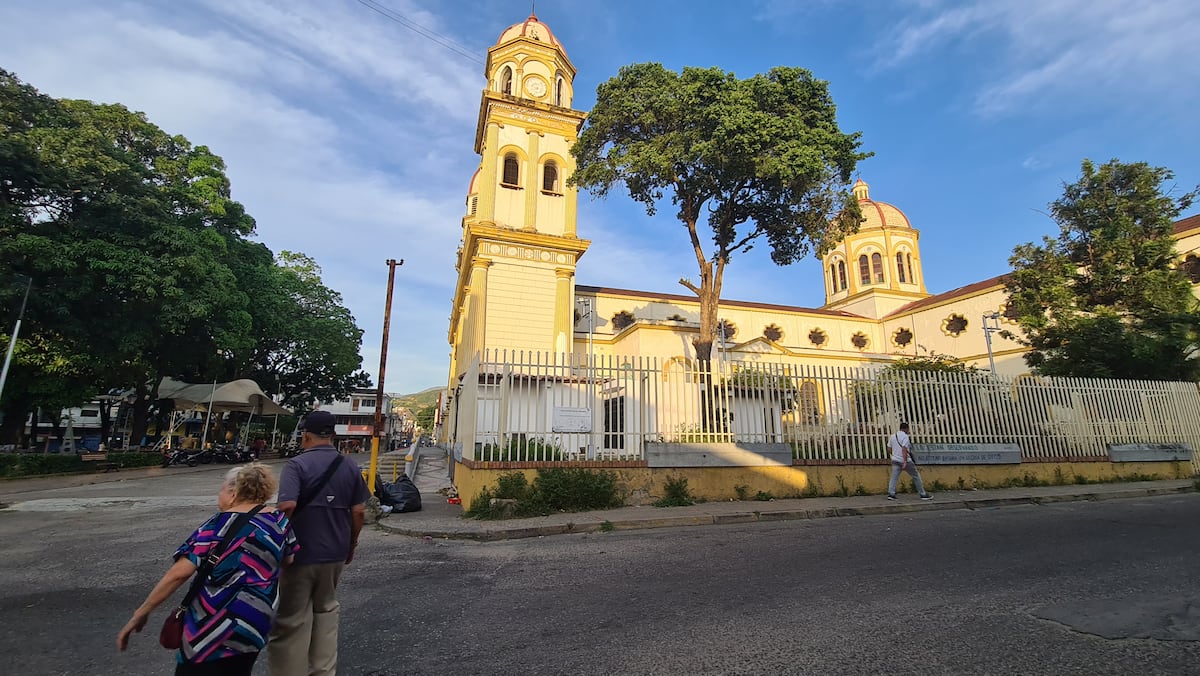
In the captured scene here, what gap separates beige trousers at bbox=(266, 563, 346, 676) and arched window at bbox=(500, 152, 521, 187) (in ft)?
70.1

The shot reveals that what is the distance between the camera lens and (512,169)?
2269 cm

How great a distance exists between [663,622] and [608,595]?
79 centimetres

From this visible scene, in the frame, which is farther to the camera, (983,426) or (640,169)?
(640,169)

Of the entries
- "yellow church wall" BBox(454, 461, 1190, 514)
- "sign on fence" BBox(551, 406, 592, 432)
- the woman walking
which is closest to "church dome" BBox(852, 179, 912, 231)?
"yellow church wall" BBox(454, 461, 1190, 514)

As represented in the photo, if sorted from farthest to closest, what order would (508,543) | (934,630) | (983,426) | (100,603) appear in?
(983,426)
(508,543)
(100,603)
(934,630)

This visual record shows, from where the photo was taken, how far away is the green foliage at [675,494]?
29.1 feet

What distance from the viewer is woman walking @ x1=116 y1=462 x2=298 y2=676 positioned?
1908 mm

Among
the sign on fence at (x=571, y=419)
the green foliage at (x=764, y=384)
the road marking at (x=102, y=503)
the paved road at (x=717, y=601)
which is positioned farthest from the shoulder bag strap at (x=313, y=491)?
the road marking at (x=102, y=503)

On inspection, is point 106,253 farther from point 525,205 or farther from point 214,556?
point 214,556

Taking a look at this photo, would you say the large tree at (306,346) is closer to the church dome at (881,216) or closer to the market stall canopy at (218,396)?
the market stall canopy at (218,396)

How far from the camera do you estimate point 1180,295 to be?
55.1 ft

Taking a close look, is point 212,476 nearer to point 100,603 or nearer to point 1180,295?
Result: point 100,603

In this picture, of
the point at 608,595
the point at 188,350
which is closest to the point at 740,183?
the point at 608,595

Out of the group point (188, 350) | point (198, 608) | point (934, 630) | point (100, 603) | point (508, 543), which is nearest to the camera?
point (198, 608)
